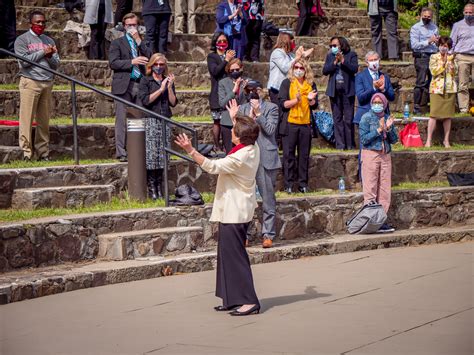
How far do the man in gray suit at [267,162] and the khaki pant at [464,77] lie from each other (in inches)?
306

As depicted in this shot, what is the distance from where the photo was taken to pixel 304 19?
2330cm

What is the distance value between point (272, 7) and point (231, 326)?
52.2 ft

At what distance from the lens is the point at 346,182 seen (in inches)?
701

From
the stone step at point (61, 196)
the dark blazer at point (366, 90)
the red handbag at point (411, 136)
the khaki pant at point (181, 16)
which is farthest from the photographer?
the khaki pant at point (181, 16)

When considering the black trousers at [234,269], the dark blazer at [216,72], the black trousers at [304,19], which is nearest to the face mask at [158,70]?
the dark blazer at [216,72]

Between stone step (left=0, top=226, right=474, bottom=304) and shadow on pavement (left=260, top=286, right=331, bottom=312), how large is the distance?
6.09 feet

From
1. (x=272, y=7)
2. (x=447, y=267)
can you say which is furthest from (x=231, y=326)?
(x=272, y=7)

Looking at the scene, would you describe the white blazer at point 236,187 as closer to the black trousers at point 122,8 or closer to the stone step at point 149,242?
the stone step at point 149,242

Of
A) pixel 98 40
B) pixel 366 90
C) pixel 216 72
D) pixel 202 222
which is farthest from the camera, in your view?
pixel 98 40

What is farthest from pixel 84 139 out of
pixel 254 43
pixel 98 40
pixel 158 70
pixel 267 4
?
pixel 267 4

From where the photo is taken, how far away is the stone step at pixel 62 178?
14.0m

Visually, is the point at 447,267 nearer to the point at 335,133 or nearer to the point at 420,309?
the point at 420,309

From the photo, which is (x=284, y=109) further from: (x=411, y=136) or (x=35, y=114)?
(x=411, y=136)

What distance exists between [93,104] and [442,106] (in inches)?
244
